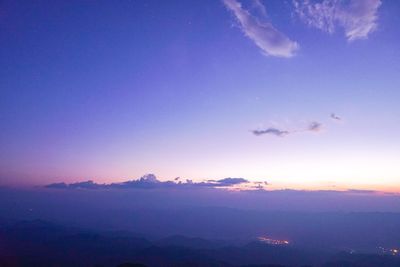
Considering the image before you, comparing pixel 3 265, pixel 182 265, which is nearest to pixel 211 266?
pixel 182 265

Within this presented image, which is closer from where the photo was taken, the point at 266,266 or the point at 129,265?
the point at 129,265

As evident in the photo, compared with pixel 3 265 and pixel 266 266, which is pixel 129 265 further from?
pixel 3 265

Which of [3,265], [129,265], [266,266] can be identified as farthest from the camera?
[3,265]

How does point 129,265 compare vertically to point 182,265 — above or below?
above

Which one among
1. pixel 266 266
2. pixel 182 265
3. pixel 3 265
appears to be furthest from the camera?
pixel 3 265

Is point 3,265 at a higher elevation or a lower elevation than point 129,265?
lower

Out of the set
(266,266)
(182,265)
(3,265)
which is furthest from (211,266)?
(3,265)

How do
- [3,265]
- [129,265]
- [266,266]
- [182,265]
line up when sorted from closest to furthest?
[129,265] → [266,266] → [182,265] → [3,265]

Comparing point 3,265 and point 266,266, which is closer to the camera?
point 266,266
